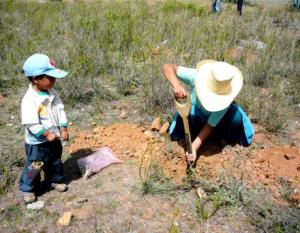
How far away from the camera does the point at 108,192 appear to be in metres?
2.64

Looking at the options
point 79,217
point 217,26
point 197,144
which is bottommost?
point 79,217

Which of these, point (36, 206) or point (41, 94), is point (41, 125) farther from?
point (36, 206)

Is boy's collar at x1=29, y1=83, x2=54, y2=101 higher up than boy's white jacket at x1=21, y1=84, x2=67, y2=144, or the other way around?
boy's collar at x1=29, y1=83, x2=54, y2=101

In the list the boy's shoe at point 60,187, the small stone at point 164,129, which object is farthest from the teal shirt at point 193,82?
the boy's shoe at point 60,187

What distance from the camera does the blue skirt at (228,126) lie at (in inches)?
119

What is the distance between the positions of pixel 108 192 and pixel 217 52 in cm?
271

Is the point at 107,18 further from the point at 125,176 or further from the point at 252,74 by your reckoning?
the point at 125,176

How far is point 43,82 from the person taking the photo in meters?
2.38

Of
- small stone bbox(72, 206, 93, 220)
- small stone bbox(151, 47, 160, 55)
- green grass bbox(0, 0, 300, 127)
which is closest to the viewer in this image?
small stone bbox(72, 206, 93, 220)

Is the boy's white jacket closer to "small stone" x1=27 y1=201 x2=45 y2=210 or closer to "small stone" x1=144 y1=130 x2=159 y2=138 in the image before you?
"small stone" x1=27 y1=201 x2=45 y2=210

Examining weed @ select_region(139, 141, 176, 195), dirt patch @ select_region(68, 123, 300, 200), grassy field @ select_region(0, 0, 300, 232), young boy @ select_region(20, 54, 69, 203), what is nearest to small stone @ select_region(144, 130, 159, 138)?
dirt patch @ select_region(68, 123, 300, 200)

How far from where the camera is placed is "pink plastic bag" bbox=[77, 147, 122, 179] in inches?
112

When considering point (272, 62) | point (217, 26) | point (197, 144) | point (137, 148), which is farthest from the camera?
point (217, 26)

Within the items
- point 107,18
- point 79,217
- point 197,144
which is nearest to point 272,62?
point 197,144
